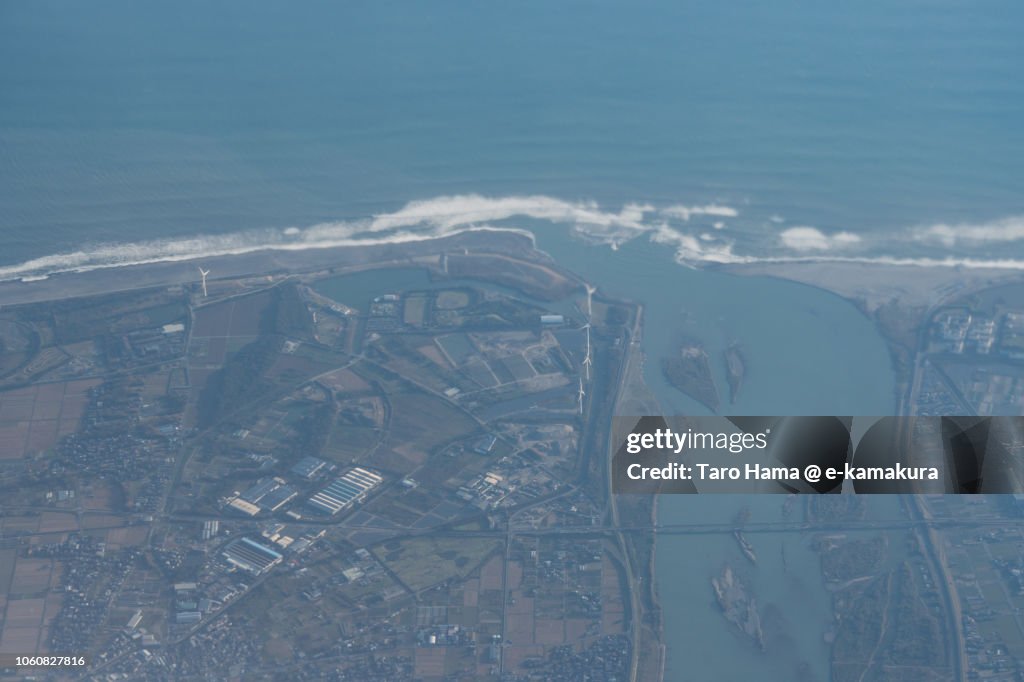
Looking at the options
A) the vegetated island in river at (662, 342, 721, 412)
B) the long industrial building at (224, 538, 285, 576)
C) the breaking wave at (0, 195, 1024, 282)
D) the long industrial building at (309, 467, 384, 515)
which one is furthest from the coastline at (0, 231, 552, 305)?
the long industrial building at (224, 538, 285, 576)

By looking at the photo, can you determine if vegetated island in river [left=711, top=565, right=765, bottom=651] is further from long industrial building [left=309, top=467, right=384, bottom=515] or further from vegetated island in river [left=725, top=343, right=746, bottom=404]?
long industrial building [left=309, top=467, right=384, bottom=515]

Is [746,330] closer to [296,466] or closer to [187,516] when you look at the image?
[296,466]

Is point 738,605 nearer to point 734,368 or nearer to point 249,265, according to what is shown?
point 734,368

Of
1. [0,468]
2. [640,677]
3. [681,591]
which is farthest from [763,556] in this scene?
[0,468]

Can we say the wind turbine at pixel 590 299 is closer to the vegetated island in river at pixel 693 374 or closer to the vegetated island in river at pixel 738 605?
the vegetated island in river at pixel 693 374

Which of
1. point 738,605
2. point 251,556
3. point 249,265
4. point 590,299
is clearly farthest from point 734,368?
point 249,265

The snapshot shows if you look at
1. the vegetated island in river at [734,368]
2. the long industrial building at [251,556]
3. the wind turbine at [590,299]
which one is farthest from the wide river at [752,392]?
the long industrial building at [251,556]
